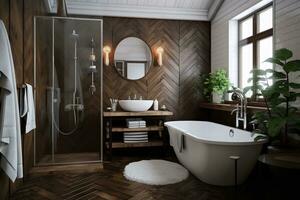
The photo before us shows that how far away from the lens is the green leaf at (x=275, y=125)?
2.23 m

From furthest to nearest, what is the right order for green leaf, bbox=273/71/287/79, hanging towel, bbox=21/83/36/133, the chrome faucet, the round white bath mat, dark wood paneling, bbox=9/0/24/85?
the chrome faucet
the round white bath mat
hanging towel, bbox=21/83/36/133
dark wood paneling, bbox=9/0/24/85
green leaf, bbox=273/71/287/79

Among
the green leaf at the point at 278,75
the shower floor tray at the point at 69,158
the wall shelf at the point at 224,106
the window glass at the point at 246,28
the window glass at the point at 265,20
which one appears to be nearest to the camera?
the green leaf at the point at 278,75

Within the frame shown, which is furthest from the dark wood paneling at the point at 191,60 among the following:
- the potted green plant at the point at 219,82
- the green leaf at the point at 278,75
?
the green leaf at the point at 278,75

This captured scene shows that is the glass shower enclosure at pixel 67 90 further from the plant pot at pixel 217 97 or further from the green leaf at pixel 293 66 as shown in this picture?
the green leaf at pixel 293 66

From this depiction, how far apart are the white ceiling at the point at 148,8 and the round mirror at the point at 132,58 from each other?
0.48m

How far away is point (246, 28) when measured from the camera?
13.2 feet

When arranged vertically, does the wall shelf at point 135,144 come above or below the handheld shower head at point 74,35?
below

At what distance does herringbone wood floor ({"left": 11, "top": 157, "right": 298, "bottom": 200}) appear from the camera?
257 centimetres

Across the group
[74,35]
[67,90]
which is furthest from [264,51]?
[67,90]

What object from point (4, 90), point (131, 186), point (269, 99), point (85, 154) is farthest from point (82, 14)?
point (269, 99)

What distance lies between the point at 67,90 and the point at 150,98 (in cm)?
147

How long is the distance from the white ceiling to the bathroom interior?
0.02 meters

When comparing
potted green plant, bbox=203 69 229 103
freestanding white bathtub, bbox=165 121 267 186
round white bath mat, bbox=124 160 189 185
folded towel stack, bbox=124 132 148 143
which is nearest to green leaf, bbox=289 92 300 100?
freestanding white bathtub, bbox=165 121 267 186

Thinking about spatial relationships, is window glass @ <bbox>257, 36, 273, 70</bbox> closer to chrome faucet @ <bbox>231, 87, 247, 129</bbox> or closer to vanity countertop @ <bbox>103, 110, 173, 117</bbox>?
chrome faucet @ <bbox>231, 87, 247, 129</bbox>
